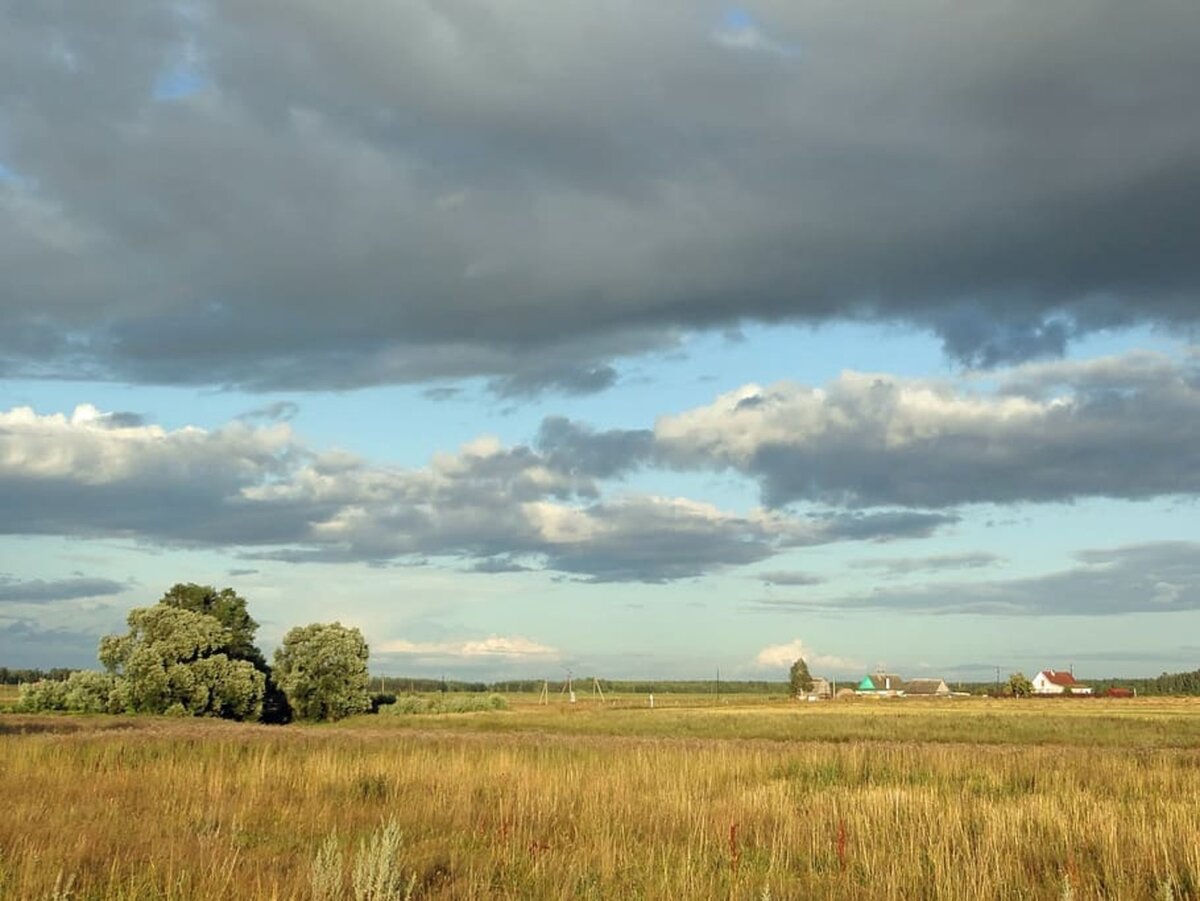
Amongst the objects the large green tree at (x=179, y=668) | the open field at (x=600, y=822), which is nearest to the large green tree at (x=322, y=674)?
the large green tree at (x=179, y=668)

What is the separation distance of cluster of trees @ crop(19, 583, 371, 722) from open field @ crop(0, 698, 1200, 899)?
40.0 meters

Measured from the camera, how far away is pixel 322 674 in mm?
67500

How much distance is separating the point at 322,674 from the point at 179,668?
11125mm

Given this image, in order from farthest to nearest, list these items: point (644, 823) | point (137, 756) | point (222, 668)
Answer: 1. point (222, 668)
2. point (137, 756)
3. point (644, 823)

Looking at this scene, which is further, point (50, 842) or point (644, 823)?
point (644, 823)

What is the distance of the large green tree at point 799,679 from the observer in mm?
160875

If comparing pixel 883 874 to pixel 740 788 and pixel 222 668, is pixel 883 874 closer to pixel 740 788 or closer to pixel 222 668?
pixel 740 788

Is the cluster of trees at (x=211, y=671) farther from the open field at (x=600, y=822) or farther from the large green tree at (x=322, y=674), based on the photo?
the open field at (x=600, y=822)

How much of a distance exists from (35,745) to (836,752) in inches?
639

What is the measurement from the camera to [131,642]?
60688mm

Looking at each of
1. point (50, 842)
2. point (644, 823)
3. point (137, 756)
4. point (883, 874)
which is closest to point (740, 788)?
point (644, 823)

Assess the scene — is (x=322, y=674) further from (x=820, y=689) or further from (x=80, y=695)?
(x=820, y=689)

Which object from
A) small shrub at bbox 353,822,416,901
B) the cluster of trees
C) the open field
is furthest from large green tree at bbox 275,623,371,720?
small shrub at bbox 353,822,416,901

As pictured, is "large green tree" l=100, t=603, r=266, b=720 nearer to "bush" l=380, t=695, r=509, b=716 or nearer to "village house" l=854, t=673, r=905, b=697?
"bush" l=380, t=695, r=509, b=716
